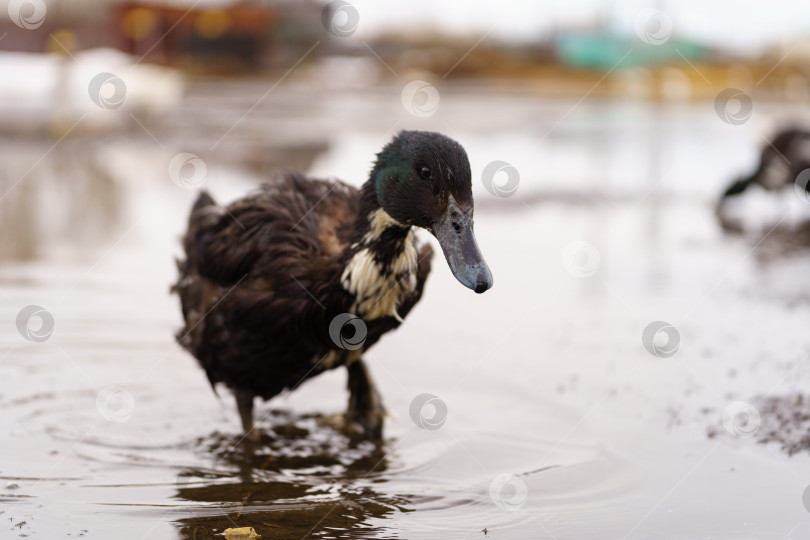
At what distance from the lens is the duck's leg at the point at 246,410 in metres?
5.63

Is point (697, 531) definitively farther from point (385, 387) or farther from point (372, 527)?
point (385, 387)

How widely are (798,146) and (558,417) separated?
306 inches

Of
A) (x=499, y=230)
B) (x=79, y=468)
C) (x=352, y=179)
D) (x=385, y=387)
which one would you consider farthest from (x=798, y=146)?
(x=79, y=468)

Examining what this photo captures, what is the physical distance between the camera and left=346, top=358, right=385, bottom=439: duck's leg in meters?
5.80

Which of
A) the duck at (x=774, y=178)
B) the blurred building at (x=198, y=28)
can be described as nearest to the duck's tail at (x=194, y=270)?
the duck at (x=774, y=178)

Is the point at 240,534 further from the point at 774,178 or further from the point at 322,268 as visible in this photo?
the point at 774,178

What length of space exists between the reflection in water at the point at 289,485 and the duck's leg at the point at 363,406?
0.12 m

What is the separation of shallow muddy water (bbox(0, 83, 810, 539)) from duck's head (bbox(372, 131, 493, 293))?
3.57 ft

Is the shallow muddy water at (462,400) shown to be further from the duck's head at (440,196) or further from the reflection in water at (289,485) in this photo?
the duck's head at (440,196)

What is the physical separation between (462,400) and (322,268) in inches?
60.0

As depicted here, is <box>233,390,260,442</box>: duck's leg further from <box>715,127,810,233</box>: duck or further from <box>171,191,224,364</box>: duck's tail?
<box>715,127,810,233</box>: duck

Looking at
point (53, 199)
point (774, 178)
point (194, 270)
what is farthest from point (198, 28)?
point (194, 270)

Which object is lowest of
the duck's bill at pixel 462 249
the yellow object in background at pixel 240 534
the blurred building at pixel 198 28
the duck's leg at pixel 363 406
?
the yellow object in background at pixel 240 534

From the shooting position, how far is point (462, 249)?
456cm
